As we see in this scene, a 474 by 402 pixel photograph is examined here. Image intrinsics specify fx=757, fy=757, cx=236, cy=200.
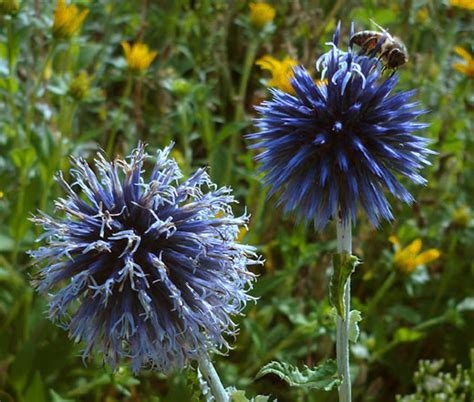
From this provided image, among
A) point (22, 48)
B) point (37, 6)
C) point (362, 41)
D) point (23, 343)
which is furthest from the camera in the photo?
point (22, 48)

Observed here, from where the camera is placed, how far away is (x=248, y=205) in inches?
101

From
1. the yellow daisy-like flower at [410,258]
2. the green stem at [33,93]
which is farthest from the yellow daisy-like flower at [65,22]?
the yellow daisy-like flower at [410,258]

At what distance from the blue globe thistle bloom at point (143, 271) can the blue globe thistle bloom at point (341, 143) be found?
6.9 inches

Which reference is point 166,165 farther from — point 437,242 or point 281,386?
point 437,242

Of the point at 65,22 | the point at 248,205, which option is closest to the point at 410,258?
the point at 248,205

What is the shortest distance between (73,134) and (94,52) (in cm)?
31

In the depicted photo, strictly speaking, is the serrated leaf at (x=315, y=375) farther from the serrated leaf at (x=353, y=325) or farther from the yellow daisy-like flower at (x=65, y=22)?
the yellow daisy-like flower at (x=65, y=22)

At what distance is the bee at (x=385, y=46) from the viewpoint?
1604mm

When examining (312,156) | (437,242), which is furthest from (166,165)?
(437,242)

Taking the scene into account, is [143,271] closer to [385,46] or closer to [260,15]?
[385,46]

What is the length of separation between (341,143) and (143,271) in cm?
45

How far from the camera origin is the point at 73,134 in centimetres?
277

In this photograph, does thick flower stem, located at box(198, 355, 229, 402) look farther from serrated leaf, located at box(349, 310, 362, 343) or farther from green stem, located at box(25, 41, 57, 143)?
green stem, located at box(25, 41, 57, 143)

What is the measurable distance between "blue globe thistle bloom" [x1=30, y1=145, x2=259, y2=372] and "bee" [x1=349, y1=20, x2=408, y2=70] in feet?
1.74
